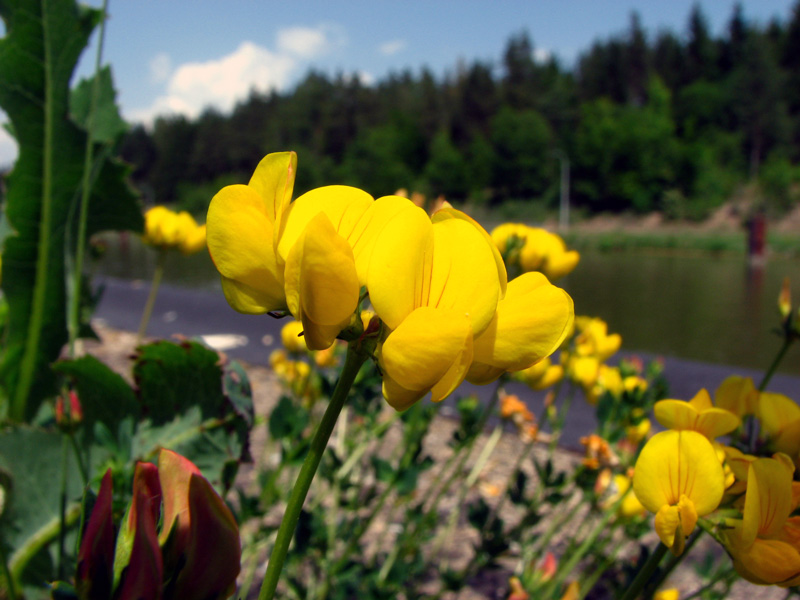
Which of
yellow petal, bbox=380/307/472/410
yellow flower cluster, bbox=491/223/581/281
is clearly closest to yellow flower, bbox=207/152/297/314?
yellow petal, bbox=380/307/472/410

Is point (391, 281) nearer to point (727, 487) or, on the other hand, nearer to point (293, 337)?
point (727, 487)

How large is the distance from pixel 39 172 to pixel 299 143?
59853mm

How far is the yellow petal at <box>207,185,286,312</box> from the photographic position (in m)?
0.44

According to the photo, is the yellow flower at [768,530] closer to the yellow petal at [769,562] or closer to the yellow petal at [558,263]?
the yellow petal at [769,562]

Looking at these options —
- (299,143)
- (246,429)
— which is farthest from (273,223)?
(299,143)

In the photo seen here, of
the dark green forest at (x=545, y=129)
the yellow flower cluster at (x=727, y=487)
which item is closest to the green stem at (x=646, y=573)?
the yellow flower cluster at (x=727, y=487)

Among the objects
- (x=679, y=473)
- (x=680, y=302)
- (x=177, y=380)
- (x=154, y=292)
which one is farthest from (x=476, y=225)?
(x=680, y=302)

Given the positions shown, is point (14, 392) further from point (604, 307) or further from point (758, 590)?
point (604, 307)

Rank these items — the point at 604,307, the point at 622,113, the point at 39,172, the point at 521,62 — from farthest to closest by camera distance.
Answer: the point at 521,62 < the point at 622,113 < the point at 604,307 < the point at 39,172

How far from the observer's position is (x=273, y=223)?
46cm

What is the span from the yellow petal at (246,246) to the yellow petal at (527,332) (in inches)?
6.1

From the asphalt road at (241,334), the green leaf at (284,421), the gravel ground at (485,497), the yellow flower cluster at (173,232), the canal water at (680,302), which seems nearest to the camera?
the green leaf at (284,421)

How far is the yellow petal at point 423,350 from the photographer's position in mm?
393

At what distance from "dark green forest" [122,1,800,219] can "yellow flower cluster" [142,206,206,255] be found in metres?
37.7
